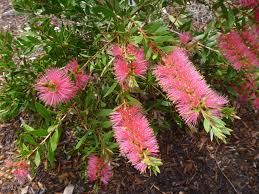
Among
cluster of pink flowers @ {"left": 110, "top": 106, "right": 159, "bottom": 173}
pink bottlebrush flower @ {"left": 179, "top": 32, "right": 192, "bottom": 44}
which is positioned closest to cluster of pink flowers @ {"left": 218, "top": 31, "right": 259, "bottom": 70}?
pink bottlebrush flower @ {"left": 179, "top": 32, "right": 192, "bottom": 44}

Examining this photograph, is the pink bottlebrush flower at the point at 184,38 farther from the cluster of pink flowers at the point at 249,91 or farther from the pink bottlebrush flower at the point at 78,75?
the pink bottlebrush flower at the point at 78,75

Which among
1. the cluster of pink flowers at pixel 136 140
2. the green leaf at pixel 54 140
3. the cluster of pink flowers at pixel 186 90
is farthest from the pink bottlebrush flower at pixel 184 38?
the green leaf at pixel 54 140

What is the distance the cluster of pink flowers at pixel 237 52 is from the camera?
6.24ft

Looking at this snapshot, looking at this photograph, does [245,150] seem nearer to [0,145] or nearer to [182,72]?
[182,72]

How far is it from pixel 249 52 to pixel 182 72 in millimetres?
487

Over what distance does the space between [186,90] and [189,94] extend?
0.02m

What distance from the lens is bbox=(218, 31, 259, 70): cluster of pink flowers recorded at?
190cm

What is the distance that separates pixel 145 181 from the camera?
8.27ft

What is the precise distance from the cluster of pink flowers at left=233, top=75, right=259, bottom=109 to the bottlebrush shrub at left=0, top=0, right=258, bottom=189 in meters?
0.05

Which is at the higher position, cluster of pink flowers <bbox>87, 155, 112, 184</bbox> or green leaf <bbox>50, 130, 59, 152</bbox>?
green leaf <bbox>50, 130, 59, 152</bbox>

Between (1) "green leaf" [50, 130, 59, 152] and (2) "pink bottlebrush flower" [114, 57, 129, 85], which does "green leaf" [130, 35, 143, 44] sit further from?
(1) "green leaf" [50, 130, 59, 152]

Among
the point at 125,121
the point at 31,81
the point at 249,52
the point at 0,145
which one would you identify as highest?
the point at 249,52

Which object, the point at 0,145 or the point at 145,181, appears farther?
the point at 0,145

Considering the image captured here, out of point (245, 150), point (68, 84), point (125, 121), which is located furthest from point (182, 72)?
point (245, 150)
